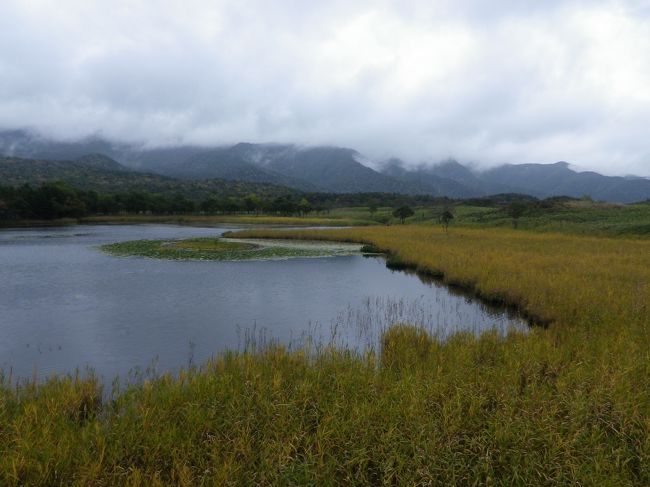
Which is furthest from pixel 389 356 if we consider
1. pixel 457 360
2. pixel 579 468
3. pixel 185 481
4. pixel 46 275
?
pixel 46 275

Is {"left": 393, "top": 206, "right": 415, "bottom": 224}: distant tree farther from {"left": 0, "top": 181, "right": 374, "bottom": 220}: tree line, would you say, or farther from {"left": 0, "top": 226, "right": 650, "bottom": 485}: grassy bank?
{"left": 0, "top": 226, "right": 650, "bottom": 485}: grassy bank

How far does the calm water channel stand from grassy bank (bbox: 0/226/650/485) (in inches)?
214

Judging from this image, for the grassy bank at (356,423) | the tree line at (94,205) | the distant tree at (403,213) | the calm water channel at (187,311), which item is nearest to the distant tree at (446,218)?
the distant tree at (403,213)

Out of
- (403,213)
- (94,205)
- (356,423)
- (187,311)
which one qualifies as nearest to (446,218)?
(403,213)

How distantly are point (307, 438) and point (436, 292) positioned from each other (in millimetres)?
22563

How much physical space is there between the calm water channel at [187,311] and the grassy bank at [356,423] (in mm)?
5434

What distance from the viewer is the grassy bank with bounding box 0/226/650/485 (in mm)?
7344

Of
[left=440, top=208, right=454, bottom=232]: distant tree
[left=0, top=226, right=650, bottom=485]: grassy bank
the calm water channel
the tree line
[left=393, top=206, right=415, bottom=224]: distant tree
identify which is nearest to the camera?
[left=0, top=226, right=650, bottom=485]: grassy bank

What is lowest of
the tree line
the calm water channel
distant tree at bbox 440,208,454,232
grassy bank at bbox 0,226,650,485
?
the calm water channel

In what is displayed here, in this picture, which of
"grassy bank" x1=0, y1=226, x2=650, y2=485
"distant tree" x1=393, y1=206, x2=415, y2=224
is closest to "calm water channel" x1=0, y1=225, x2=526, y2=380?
"grassy bank" x1=0, y1=226, x2=650, y2=485

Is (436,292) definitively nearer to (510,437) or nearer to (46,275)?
(510,437)

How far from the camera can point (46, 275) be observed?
116ft

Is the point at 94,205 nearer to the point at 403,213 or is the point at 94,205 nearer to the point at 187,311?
the point at 403,213

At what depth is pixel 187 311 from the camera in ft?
78.2
